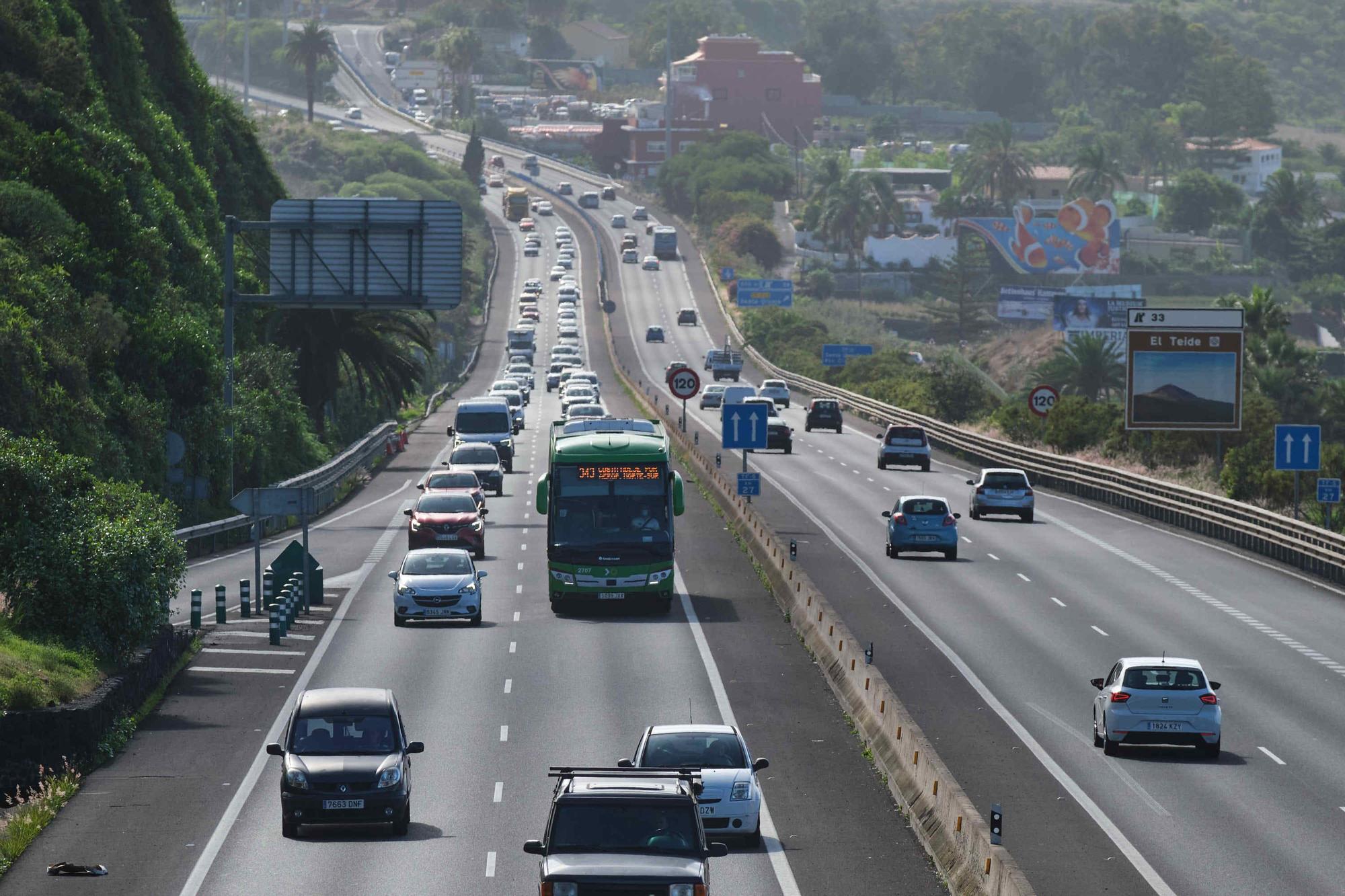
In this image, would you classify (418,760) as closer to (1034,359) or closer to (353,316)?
(353,316)

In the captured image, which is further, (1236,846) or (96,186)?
(96,186)

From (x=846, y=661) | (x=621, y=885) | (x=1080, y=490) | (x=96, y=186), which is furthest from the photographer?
(x=1080, y=490)

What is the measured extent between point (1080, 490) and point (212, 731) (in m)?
41.9

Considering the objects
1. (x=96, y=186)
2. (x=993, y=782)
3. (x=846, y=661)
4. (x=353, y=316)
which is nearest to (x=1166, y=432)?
(x=353, y=316)

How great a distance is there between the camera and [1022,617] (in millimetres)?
38750

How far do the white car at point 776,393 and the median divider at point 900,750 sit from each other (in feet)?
179

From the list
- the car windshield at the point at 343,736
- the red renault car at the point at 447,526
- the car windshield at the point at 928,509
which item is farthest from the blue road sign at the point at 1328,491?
the car windshield at the point at 343,736

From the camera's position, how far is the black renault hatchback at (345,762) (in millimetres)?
20969

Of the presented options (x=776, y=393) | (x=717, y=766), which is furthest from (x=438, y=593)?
(x=776, y=393)

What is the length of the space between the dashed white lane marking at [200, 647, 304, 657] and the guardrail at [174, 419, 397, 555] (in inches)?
269

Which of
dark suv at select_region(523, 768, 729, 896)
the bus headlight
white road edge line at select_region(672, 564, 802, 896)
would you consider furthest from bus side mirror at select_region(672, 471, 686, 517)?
dark suv at select_region(523, 768, 729, 896)

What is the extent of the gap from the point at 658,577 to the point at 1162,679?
45.0 feet

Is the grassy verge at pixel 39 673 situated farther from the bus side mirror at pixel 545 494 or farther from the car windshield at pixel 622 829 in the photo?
the car windshield at pixel 622 829

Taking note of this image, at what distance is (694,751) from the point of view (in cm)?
2106
